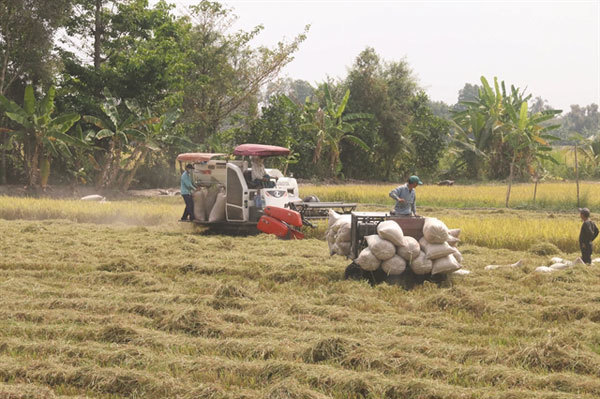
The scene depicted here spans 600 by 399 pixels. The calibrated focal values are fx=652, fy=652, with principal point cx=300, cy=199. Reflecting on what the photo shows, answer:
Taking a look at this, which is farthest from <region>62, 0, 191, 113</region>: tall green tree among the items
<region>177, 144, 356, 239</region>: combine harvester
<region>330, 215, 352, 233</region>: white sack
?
<region>330, 215, 352, 233</region>: white sack

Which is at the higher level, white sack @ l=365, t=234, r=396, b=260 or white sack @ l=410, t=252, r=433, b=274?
white sack @ l=365, t=234, r=396, b=260

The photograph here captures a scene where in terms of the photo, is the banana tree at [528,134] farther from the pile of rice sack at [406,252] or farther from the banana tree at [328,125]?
the pile of rice sack at [406,252]

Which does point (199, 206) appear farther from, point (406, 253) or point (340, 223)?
point (406, 253)

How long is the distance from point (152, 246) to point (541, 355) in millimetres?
7498

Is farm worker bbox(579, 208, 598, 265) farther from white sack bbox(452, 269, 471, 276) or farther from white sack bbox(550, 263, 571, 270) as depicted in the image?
white sack bbox(452, 269, 471, 276)

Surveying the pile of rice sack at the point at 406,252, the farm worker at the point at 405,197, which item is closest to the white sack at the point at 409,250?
the pile of rice sack at the point at 406,252

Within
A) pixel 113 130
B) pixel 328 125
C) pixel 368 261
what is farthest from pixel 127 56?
pixel 368 261

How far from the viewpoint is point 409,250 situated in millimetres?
8352

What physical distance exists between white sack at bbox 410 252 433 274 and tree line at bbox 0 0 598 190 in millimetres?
13833

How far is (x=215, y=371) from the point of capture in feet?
16.2

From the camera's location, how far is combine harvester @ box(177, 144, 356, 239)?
1308 cm

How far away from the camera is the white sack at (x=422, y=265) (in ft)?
27.2

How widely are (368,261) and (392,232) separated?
0.48 meters

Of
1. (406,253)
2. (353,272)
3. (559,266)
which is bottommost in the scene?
(353,272)
